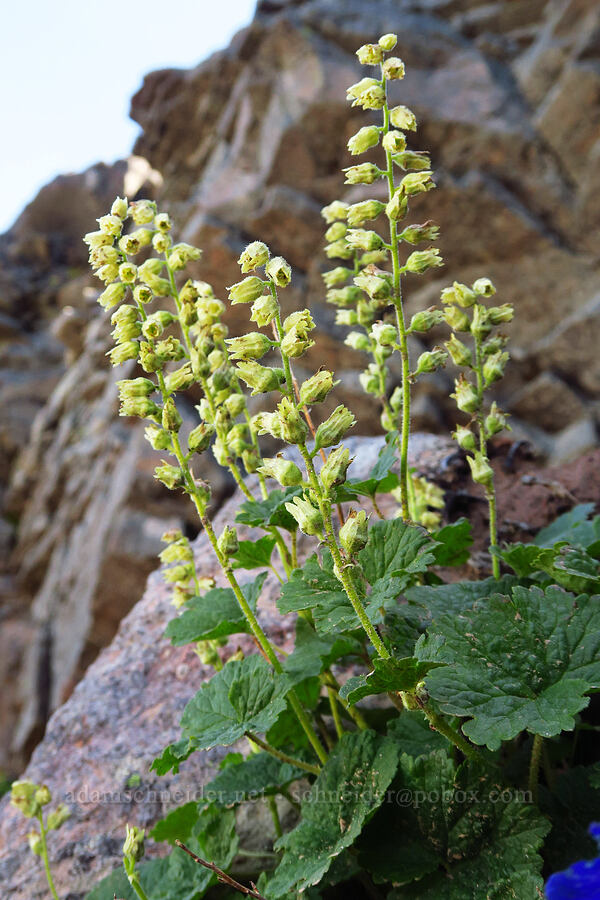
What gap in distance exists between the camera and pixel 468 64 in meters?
9.78

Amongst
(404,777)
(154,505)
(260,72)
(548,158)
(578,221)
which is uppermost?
(260,72)

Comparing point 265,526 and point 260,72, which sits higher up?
point 260,72

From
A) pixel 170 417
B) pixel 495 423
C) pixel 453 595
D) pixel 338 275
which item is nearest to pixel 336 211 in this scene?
pixel 338 275

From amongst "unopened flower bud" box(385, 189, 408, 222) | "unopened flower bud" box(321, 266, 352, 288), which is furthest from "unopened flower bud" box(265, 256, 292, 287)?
"unopened flower bud" box(321, 266, 352, 288)

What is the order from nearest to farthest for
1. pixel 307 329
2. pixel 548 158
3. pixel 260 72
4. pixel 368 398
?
pixel 307 329 < pixel 368 398 < pixel 548 158 < pixel 260 72

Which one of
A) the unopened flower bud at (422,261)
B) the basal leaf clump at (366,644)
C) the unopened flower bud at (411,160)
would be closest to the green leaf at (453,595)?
the basal leaf clump at (366,644)

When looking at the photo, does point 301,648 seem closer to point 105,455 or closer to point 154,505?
point 154,505

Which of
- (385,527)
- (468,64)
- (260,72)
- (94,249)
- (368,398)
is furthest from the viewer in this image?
(260,72)

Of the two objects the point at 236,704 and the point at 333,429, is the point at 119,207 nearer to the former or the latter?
the point at 333,429

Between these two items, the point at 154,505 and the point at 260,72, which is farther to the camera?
the point at 260,72

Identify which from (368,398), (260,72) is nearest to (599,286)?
(368,398)

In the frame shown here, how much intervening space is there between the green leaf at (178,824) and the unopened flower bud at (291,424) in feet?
3.48

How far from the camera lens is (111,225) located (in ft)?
5.31

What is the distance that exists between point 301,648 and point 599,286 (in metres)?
8.20
